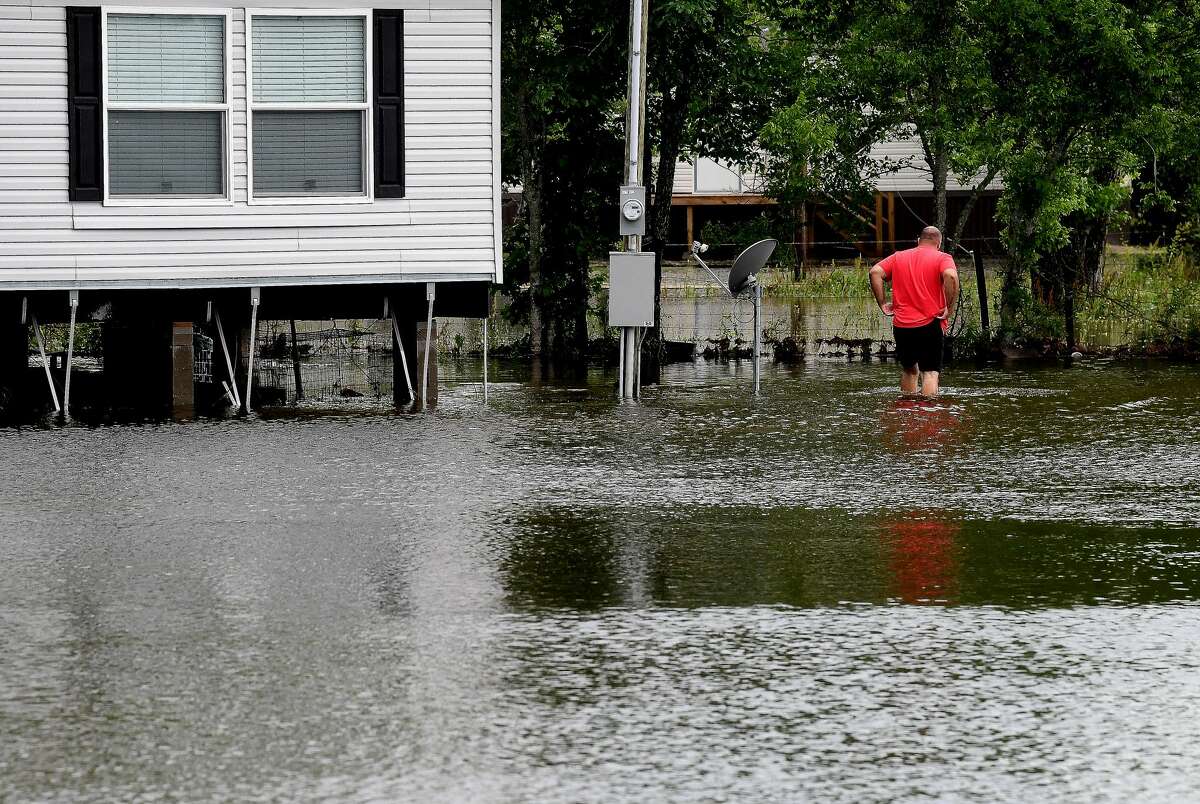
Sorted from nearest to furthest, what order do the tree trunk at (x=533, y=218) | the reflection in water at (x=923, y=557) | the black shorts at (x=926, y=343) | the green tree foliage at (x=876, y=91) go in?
the reflection in water at (x=923, y=557), the black shorts at (x=926, y=343), the green tree foliage at (x=876, y=91), the tree trunk at (x=533, y=218)

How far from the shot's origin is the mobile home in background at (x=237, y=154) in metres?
15.6

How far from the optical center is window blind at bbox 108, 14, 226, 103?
1576 centimetres

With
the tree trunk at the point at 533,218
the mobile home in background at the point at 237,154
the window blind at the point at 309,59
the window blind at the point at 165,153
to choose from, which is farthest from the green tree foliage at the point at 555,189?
the window blind at the point at 165,153

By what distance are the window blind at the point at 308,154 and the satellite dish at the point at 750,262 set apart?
379cm

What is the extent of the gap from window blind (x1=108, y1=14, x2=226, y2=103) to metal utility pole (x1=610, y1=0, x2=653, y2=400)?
3716 millimetres

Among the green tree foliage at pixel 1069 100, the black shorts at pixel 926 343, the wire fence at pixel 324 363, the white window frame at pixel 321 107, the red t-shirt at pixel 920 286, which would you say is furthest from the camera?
the green tree foliage at pixel 1069 100

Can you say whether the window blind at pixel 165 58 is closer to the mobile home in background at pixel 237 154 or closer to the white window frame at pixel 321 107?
the mobile home in background at pixel 237 154

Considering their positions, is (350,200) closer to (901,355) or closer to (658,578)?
(901,355)

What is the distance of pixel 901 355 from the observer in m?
16.7

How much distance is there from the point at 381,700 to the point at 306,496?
15.1ft

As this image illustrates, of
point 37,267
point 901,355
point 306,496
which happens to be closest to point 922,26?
point 901,355

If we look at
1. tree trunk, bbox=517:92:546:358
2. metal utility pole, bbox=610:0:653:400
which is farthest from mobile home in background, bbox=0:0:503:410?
tree trunk, bbox=517:92:546:358

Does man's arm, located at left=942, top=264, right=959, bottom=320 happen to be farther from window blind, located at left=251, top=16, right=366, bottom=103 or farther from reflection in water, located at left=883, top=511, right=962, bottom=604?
reflection in water, located at left=883, top=511, right=962, bottom=604

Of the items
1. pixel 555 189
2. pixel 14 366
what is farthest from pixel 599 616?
pixel 555 189
